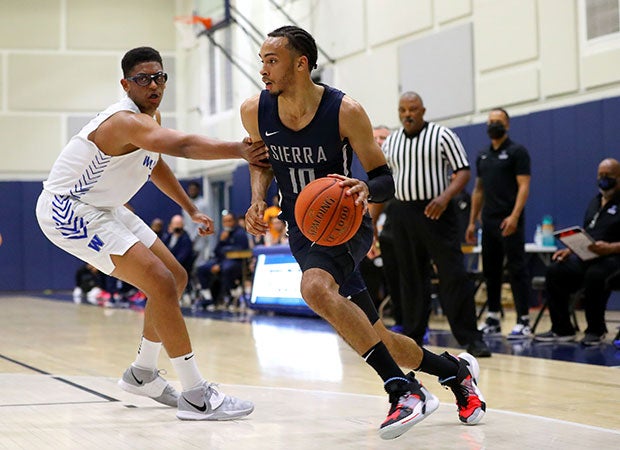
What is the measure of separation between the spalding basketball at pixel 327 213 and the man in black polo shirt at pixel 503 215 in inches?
181

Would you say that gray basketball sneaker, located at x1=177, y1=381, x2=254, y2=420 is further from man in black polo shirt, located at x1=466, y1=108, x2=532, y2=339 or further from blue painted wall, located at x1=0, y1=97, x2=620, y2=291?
blue painted wall, located at x1=0, y1=97, x2=620, y2=291

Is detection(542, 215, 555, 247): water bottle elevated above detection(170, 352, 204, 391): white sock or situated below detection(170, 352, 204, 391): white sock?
above

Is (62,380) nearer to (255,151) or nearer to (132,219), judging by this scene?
(132,219)

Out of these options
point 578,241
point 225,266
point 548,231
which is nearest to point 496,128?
point 578,241

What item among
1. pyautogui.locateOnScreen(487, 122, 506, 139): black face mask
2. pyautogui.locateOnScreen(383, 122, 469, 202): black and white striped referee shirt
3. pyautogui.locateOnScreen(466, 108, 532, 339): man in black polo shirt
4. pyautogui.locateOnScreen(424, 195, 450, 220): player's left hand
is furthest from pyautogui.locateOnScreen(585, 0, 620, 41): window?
pyautogui.locateOnScreen(424, 195, 450, 220): player's left hand

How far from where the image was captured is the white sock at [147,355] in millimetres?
5004

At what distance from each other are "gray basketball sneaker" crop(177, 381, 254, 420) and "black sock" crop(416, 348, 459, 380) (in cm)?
88

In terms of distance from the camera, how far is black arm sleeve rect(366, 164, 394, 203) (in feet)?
13.3

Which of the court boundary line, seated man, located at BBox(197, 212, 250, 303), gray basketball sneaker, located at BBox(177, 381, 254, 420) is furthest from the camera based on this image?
seated man, located at BBox(197, 212, 250, 303)

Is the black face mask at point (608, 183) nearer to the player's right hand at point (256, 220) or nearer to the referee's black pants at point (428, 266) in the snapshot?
the referee's black pants at point (428, 266)

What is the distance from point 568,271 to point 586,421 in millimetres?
3659

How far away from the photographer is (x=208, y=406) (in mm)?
4527

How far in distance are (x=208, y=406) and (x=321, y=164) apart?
1270mm

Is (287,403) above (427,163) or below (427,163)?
below
